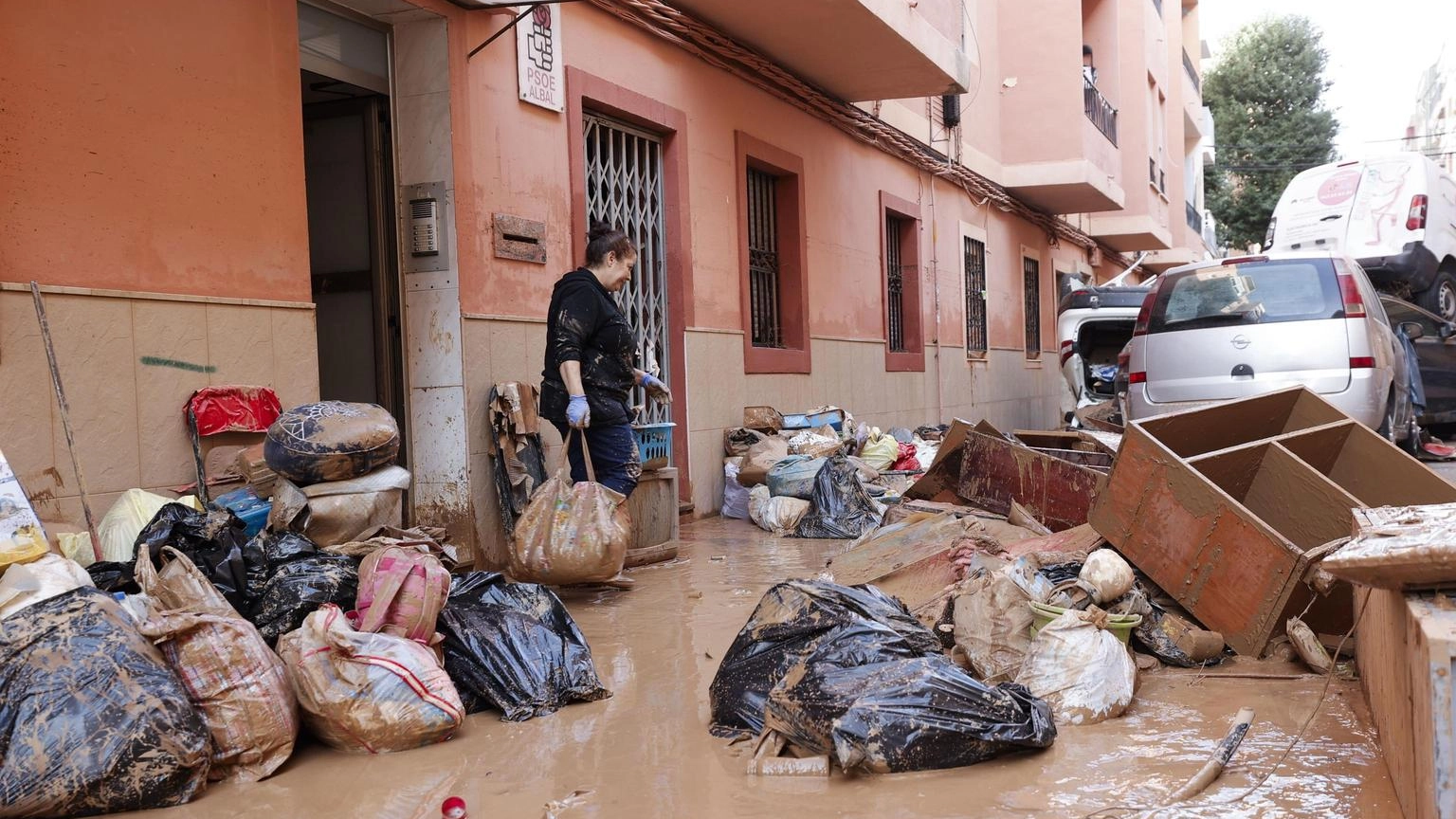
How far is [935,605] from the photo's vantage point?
4.34m

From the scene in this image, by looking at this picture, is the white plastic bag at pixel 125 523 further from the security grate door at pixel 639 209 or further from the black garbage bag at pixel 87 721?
the security grate door at pixel 639 209

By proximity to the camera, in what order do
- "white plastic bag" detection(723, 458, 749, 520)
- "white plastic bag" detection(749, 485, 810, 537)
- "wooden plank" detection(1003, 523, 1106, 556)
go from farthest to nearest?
"white plastic bag" detection(723, 458, 749, 520) → "white plastic bag" detection(749, 485, 810, 537) → "wooden plank" detection(1003, 523, 1106, 556)

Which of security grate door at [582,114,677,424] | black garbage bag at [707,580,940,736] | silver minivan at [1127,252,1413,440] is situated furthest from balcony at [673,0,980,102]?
black garbage bag at [707,580,940,736]

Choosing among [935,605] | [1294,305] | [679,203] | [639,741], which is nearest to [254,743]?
[639,741]

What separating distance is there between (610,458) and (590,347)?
58 centimetres

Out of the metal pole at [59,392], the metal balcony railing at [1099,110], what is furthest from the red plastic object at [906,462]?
the metal balcony railing at [1099,110]

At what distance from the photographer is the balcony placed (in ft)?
27.8

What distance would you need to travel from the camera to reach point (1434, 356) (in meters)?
11.6

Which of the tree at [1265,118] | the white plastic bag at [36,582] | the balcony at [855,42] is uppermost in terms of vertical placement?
the tree at [1265,118]

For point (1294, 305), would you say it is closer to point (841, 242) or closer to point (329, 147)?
point (841, 242)

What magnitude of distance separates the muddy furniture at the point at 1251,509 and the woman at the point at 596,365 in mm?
2384

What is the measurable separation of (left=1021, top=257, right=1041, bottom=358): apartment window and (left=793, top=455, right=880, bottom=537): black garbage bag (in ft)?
37.8

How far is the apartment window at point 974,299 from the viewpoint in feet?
50.2

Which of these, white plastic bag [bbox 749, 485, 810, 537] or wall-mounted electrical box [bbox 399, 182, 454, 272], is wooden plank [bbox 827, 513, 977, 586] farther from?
wall-mounted electrical box [bbox 399, 182, 454, 272]
